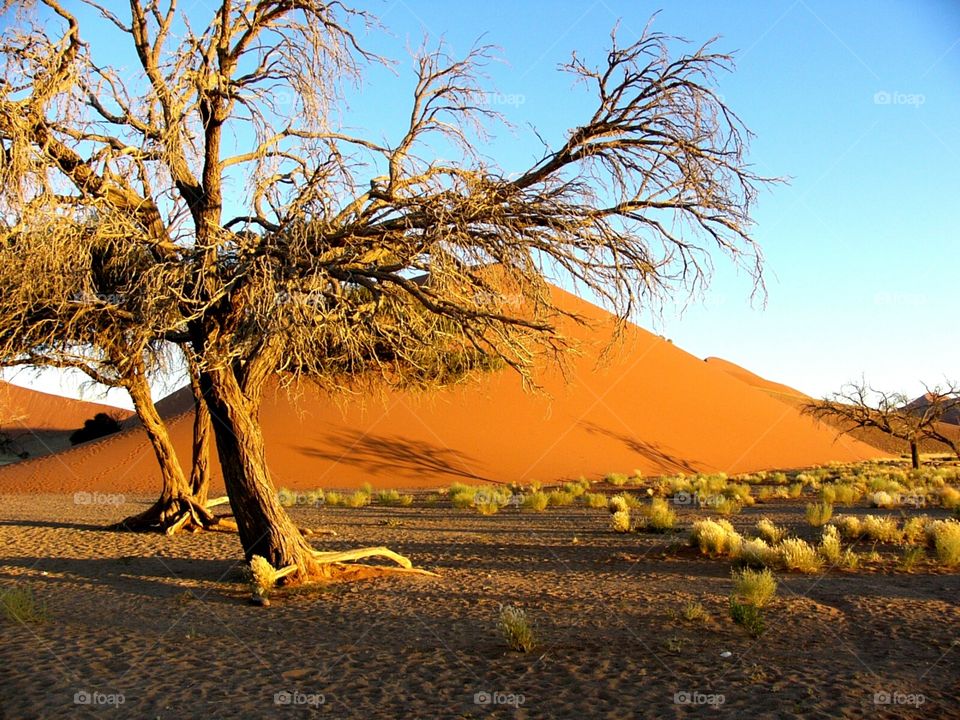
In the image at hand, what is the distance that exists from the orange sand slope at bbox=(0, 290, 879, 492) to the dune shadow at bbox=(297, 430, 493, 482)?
0.09 meters

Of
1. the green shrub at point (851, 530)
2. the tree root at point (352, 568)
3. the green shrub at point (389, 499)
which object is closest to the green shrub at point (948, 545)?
the green shrub at point (851, 530)

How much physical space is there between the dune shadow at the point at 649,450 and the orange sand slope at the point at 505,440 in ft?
0.37

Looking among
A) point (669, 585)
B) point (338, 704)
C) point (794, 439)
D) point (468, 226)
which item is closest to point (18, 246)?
point (468, 226)

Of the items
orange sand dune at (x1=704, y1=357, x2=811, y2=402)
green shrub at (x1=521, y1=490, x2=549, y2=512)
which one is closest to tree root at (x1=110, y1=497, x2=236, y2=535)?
green shrub at (x1=521, y1=490, x2=549, y2=512)

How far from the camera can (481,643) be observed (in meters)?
7.58

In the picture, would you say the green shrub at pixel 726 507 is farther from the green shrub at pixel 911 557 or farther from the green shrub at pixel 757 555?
the green shrub at pixel 757 555

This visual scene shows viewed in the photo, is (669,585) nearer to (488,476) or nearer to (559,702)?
(559,702)

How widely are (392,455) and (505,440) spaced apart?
605 centimetres

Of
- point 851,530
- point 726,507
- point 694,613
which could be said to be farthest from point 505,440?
point 694,613

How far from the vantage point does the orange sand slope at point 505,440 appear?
1474 inches

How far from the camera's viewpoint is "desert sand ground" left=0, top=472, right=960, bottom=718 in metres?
5.97

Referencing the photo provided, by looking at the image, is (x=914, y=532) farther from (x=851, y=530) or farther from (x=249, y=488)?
(x=249, y=488)

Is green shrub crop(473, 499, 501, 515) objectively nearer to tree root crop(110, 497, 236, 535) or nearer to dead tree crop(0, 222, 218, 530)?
tree root crop(110, 497, 236, 535)

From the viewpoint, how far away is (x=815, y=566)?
426 inches
